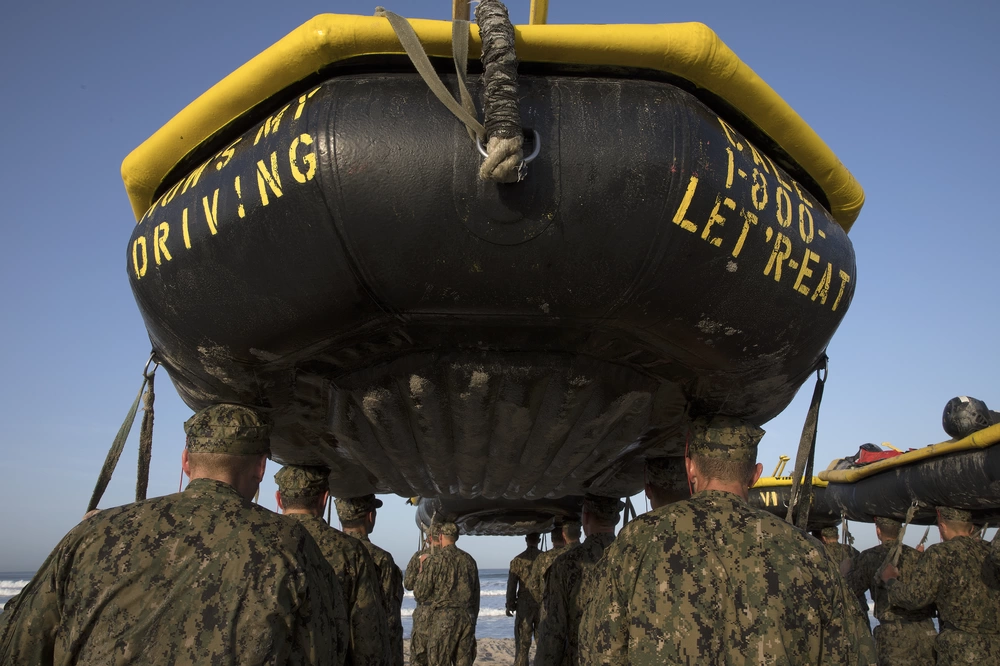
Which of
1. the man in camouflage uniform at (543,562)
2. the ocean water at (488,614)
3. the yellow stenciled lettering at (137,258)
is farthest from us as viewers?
the ocean water at (488,614)

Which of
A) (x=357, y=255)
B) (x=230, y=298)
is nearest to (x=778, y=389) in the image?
(x=357, y=255)

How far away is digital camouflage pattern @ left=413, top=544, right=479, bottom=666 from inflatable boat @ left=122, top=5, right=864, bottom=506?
6341 millimetres

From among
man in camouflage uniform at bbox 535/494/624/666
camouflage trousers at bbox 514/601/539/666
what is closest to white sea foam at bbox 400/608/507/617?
camouflage trousers at bbox 514/601/539/666

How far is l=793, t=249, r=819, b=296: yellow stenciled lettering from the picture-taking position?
234 cm

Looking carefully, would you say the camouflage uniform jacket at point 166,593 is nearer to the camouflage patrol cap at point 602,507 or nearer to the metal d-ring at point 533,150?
the metal d-ring at point 533,150

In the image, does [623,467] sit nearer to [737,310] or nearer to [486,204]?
[737,310]

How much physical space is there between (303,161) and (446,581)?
294 inches

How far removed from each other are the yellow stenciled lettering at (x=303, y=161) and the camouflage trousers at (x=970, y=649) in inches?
245

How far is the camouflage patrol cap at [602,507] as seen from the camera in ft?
17.7

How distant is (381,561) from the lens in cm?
486

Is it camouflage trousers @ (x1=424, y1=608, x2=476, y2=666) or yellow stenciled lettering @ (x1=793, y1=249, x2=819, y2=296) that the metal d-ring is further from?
camouflage trousers @ (x1=424, y1=608, x2=476, y2=666)

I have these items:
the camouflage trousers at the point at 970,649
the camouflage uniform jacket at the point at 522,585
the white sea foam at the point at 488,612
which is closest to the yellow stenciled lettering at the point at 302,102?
the camouflage trousers at the point at 970,649

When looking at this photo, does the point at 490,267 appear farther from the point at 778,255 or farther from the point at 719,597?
the point at 719,597

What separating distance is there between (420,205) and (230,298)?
711 mm
